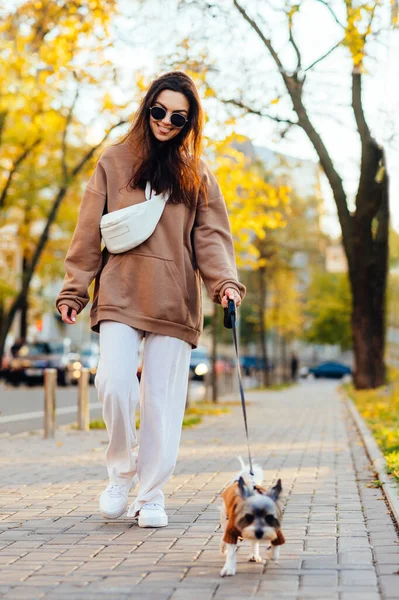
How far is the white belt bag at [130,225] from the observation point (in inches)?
216

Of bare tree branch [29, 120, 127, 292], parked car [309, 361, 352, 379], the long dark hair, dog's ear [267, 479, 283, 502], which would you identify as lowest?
dog's ear [267, 479, 283, 502]

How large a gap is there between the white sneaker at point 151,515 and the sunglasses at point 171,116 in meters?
1.97

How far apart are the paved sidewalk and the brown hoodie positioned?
42.7 inches

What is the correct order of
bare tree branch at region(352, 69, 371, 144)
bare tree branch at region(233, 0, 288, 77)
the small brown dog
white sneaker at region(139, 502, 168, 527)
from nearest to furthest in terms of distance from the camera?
the small brown dog → white sneaker at region(139, 502, 168, 527) → bare tree branch at region(233, 0, 288, 77) → bare tree branch at region(352, 69, 371, 144)

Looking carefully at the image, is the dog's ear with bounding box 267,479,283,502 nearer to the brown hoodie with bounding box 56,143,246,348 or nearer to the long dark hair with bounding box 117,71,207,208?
the brown hoodie with bounding box 56,143,246,348

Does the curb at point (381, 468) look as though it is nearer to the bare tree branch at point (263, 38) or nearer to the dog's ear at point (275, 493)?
the dog's ear at point (275, 493)

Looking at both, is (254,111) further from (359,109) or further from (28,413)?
(28,413)

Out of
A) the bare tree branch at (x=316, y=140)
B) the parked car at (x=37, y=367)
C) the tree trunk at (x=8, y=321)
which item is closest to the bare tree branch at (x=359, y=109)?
the bare tree branch at (x=316, y=140)

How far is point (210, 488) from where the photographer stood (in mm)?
7535

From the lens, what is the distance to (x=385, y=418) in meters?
14.8

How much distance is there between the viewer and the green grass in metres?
9.12

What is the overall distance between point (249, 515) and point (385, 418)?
10878 mm

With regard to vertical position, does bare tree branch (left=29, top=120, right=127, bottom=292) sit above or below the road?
above

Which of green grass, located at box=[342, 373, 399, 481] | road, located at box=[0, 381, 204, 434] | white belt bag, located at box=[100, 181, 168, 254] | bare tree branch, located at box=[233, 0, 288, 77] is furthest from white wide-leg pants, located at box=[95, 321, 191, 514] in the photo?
bare tree branch, located at box=[233, 0, 288, 77]
